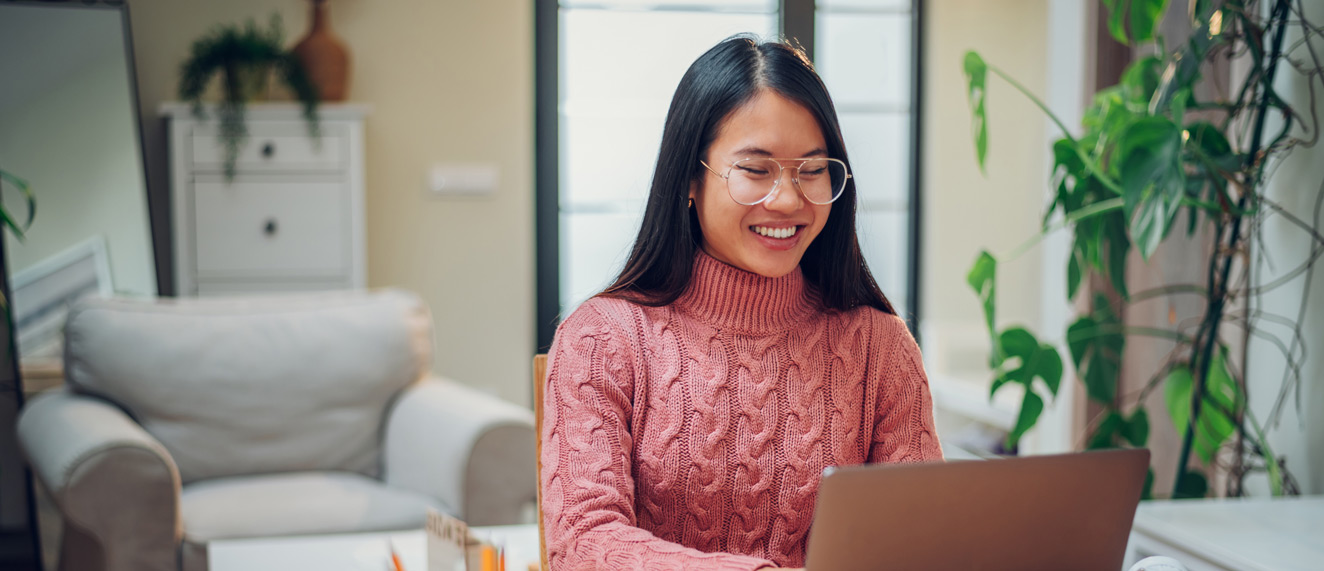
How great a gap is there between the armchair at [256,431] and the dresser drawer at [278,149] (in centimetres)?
74

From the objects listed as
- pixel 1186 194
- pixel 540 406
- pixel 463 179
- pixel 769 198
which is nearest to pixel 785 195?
pixel 769 198

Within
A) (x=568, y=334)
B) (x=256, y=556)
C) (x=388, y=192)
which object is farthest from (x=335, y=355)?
(x=568, y=334)

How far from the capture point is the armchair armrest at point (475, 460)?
6.91 ft

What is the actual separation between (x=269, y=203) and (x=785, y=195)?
2510 mm

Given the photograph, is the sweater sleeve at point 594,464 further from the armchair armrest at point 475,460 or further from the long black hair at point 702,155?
the armchair armrest at point 475,460

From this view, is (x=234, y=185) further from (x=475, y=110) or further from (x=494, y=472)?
(x=494, y=472)

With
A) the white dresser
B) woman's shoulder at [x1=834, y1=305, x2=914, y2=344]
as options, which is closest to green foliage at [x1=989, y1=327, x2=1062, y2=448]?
woman's shoulder at [x1=834, y1=305, x2=914, y2=344]

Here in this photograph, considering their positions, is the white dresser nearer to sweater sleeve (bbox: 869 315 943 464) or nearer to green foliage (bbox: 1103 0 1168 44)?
green foliage (bbox: 1103 0 1168 44)

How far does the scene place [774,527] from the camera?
104 cm

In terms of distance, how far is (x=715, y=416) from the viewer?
104 cm

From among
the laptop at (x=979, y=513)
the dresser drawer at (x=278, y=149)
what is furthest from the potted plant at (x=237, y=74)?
the laptop at (x=979, y=513)

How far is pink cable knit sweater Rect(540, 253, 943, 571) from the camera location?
99 centimetres

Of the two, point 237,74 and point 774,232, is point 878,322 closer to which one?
point 774,232

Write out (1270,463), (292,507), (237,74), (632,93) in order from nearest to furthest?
(1270,463) < (292,507) < (237,74) < (632,93)
